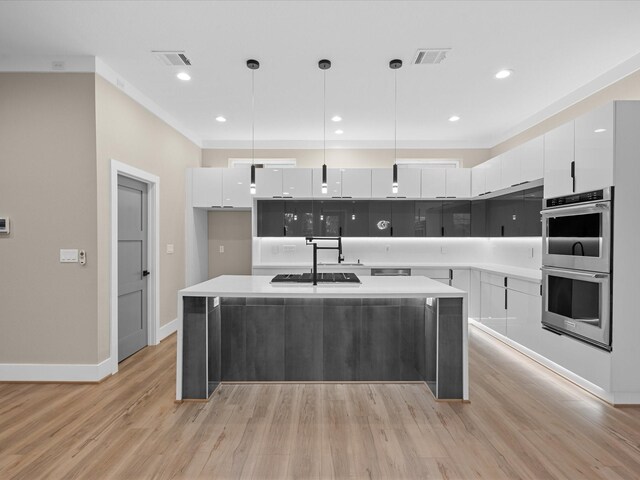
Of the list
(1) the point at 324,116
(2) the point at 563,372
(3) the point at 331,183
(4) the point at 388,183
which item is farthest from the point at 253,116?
(2) the point at 563,372

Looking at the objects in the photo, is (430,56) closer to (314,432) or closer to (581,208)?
(581,208)

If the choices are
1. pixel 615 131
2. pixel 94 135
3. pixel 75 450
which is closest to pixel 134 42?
pixel 94 135

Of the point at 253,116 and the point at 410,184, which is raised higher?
the point at 253,116

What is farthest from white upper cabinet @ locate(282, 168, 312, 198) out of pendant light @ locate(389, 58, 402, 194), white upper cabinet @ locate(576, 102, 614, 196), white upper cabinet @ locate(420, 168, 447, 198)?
white upper cabinet @ locate(576, 102, 614, 196)

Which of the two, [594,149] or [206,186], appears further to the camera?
[206,186]

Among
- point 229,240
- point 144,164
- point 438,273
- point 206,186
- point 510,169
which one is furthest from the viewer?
point 229,240

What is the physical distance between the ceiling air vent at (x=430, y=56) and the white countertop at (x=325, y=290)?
6.85ft

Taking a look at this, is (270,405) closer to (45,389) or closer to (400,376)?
(400,376)

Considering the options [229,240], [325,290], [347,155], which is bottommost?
[325,290]

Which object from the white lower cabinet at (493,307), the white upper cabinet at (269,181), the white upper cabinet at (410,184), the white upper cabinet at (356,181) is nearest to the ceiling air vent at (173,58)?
the white upper cabinet at (269,181)

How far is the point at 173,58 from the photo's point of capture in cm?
337

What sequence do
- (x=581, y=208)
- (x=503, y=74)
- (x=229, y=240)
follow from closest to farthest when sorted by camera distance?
1. (x=581, y=208)
2. (x=503, y=74)
3. (x=229, y=240)

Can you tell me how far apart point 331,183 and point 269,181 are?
39.0 inches

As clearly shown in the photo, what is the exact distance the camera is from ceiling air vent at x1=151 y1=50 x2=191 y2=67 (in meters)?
3.27
